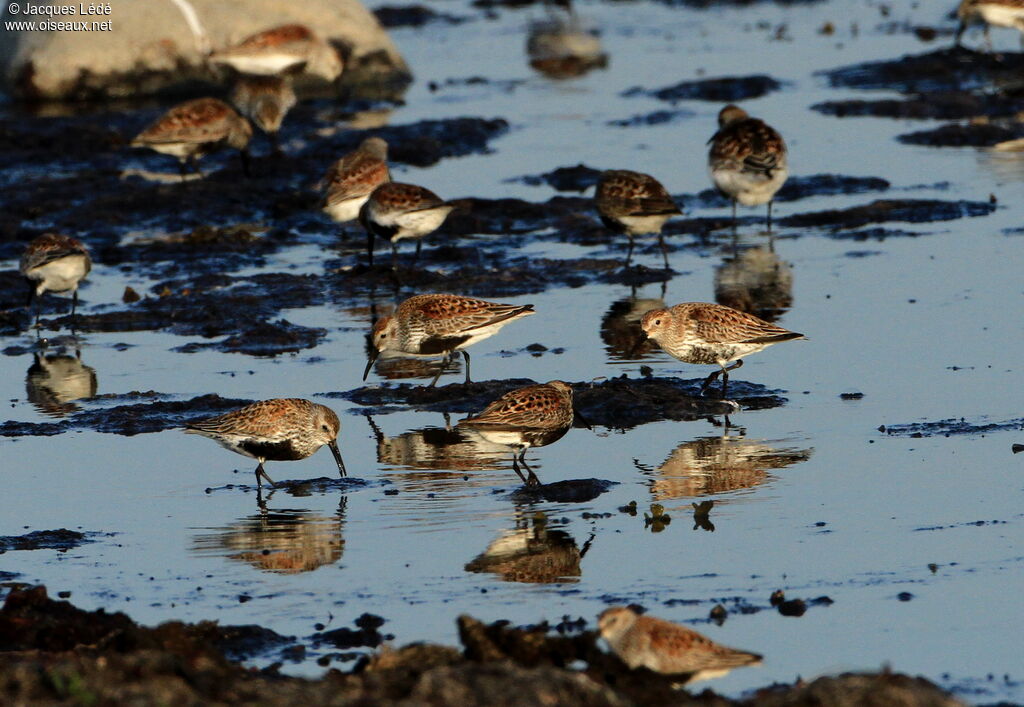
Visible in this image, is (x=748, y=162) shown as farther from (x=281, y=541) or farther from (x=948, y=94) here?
(x=281, y=541)

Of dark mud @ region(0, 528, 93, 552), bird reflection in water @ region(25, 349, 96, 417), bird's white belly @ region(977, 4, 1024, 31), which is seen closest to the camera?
dark mud @ region(0, 528, 93, 552)

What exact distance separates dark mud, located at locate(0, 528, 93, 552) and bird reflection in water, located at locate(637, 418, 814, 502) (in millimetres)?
3878

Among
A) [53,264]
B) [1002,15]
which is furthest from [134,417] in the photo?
[1002,15]

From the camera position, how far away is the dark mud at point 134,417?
558 inches

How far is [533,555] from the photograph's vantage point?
1081 cm

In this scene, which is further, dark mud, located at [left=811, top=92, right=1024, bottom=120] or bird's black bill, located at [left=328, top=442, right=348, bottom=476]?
dark mud, located at [left=811, top=92, right=1024, bottom=120]

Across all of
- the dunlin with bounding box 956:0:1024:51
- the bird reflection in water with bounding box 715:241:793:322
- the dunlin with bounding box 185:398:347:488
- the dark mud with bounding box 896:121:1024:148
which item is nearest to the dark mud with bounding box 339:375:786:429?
the dunlin with bounding box 185:398:347:488

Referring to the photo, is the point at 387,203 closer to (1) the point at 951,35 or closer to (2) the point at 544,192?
(2) the point at 544,192

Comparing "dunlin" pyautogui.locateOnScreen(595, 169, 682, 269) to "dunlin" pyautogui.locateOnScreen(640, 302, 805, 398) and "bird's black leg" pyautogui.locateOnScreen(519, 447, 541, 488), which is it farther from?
"bird's black leg" pyautogui.locateOnScreen(519, 447, 541, 488)

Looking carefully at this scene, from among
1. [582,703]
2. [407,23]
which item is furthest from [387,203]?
[407,23]

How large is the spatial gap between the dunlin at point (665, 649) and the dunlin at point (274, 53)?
2245 centimetres

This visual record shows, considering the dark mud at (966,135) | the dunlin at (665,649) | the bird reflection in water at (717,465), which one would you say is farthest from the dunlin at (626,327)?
the dark mud at (966,135)

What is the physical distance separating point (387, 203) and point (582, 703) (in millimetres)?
12313

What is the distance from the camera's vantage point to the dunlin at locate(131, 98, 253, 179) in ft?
79.3
